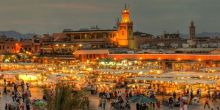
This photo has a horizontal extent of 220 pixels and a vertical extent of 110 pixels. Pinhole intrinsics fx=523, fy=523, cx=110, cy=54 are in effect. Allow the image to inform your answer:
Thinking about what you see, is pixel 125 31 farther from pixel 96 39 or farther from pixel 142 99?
pixel 142 99

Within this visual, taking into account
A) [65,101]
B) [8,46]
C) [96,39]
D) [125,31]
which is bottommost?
[8,46]

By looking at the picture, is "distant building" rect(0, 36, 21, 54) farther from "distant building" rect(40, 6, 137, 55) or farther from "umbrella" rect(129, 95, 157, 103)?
"umbrella" rect(129, 95, 157, 103)

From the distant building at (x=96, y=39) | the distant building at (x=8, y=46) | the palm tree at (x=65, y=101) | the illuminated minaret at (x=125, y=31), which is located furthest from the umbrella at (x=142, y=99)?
the distant building at (x=8, y=46)

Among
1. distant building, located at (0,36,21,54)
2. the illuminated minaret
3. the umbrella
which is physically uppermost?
the illuminated minaret

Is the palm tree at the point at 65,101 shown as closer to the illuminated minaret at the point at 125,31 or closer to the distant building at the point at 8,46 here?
the illuminated minaret at the point at 125,31

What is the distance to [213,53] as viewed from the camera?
191ft

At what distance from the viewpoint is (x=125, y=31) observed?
3428 inches

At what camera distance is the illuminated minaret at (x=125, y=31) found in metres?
87.2

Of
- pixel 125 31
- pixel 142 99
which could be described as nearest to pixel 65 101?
pixel 142 99

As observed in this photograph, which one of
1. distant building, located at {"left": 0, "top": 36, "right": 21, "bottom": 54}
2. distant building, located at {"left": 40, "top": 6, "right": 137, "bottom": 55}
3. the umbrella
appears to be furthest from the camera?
distant building, located at {"left": 0, "top": 36, "right": 21, "bottom": 54}

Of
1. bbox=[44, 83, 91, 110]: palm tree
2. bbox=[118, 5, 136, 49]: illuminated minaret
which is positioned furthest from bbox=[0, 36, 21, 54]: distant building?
bbox=[44, 83, 91, 110]: palm tree

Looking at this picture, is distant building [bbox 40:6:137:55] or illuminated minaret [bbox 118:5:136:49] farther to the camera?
illuminated minaret [bbox 118:5:136:49]

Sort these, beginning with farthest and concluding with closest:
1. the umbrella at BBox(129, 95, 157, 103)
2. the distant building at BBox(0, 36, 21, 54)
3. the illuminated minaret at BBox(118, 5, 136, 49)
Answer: the distant building at BBox(0, 36, 21, 54) → the illuminated minaret at BBox(118, 5, 136, 49) → the umbrella at BBox(129, 95, 157, 103)

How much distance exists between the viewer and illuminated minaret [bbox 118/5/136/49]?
87.2 meters
